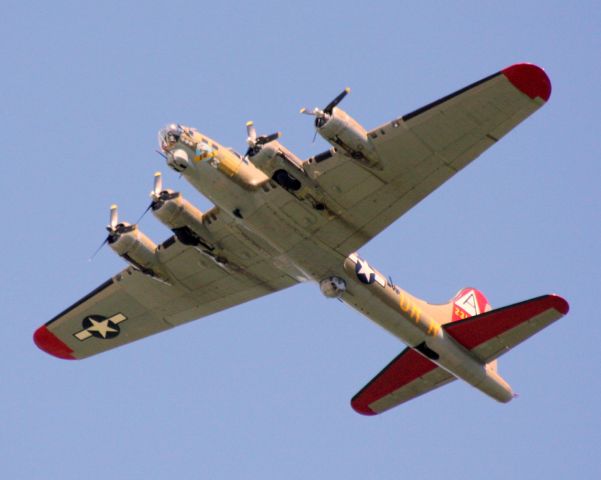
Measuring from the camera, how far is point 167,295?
4297 cm

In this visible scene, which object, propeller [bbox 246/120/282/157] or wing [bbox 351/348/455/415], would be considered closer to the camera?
propeller [bbox 246/120/282/157]

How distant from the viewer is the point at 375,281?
39.6m

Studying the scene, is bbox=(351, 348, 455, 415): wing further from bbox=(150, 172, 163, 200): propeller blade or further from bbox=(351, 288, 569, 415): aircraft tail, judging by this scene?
bbox=(150, 172, 163, 200): propeller blade

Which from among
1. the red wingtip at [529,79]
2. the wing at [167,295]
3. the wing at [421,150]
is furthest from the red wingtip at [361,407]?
the red wingtip at [529,79]

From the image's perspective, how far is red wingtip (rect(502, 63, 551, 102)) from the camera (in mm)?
33062

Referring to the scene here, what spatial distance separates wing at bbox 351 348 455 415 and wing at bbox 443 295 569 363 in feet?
6.14

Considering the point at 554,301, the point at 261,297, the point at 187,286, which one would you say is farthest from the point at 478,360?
the point at 187,286

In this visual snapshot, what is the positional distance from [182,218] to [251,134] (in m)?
4.47

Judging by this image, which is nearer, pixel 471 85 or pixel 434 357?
pixel 471 85

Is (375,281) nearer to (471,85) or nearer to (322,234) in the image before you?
(322,234)

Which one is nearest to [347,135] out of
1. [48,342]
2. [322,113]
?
[322,113]

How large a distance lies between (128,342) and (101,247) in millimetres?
6475

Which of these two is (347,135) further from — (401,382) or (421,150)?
(401,382)

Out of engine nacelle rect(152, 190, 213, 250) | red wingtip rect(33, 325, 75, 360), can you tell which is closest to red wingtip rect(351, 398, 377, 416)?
engine nacelle rect(152, 190, 213, 250)
